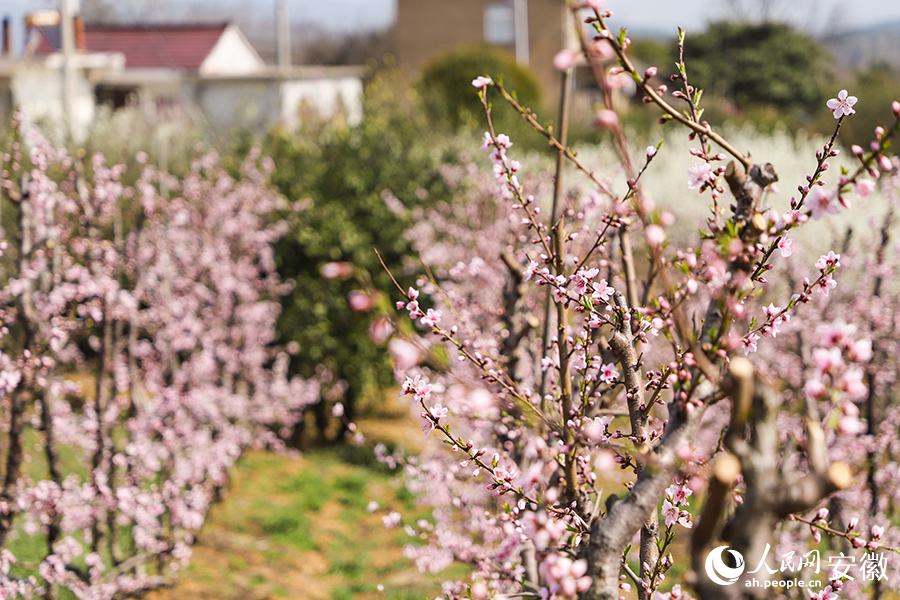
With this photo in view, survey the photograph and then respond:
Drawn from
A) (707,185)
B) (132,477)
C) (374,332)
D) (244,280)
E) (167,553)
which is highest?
(707,185)

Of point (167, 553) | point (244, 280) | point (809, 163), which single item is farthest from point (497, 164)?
point (809, 163)

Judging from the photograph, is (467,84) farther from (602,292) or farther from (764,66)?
(764,66)

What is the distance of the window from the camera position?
34.2 metres

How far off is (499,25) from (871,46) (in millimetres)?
16908

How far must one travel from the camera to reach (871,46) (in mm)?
29641

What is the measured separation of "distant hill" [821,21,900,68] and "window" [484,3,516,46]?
616 inches

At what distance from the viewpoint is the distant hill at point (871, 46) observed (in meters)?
28.8

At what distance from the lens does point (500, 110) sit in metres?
16.7

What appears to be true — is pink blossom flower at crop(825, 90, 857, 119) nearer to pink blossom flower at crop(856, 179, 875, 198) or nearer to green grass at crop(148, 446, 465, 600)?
pink blossom flower at crop(856, 179, 875, 198)

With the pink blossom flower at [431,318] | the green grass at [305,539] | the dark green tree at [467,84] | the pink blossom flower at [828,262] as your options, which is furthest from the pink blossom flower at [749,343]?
the dark green tree at [467,84]

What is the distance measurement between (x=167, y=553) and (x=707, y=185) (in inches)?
200

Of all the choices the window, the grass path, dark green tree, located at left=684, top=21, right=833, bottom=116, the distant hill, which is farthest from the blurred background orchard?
dark green tree, located at left=684, top=21, right=833, bottom=116

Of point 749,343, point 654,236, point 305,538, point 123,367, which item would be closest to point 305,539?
point 305,538

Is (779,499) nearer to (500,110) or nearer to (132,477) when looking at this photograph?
(132,477)
